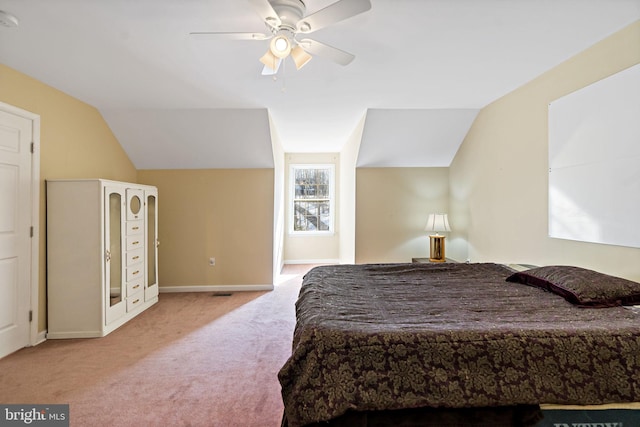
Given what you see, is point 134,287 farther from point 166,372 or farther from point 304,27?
point 304,27

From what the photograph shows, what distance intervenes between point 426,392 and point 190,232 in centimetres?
398

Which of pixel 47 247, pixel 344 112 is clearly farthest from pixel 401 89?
pixel 47 247

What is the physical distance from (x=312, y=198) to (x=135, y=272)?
357cm

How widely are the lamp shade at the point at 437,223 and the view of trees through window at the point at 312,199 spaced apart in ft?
8.04

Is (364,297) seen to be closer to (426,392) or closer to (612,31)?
(426,392)

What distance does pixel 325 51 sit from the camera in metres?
1.94

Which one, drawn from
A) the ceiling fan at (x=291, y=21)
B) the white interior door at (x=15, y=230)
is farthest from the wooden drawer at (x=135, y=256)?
the ceiling fan at (x=291, y=21)

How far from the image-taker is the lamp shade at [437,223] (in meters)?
4.16

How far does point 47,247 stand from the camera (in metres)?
2.82

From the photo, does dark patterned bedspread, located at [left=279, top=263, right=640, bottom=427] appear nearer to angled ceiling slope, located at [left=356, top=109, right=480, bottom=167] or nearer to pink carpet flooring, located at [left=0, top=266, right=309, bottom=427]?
pink carpet flooring, located at [left=0, top=266, right=309, bottom=427]

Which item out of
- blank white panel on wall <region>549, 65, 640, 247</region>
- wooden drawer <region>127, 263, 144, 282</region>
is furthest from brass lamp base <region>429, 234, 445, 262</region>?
wooden drawer <region>127, 263, 144, 282</region>

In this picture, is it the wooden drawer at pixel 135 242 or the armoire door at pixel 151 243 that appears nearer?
the wooden drawer at pixel 135 242

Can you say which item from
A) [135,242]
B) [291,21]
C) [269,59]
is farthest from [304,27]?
[135,242]

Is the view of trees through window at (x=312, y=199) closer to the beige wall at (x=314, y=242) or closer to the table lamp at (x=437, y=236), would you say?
the beige wall at (x=314, y=242)
